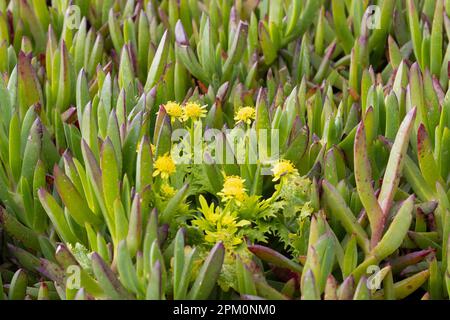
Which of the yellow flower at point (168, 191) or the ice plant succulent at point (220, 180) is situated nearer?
the ice plant succulent at point (220, 180)

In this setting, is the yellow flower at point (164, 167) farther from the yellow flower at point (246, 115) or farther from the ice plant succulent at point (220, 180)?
the yellow flower at point (246, 115)

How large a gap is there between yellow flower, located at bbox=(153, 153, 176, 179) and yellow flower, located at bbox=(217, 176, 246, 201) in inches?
3.8

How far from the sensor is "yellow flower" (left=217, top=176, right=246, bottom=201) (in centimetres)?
137

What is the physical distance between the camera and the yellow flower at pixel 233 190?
1.37 m

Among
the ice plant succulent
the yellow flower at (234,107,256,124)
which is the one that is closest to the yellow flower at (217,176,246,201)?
the ice plant succulent

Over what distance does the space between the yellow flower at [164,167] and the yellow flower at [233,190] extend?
0.10m

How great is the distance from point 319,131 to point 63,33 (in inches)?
30.0

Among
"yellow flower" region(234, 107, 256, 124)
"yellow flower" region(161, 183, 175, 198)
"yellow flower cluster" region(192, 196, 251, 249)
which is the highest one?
"yellow flower" region(234, 107, 256, 124)

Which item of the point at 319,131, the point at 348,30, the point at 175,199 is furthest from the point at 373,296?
the point at 348,30

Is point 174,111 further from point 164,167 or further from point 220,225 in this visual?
point 220,225

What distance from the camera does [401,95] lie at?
1.66 m

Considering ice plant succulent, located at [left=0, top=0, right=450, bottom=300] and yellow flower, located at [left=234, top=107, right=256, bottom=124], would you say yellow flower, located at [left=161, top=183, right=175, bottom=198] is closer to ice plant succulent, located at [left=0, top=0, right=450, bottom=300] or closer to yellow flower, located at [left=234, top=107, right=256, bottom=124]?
ice plant succulent, located at [left=0, top=0, right=450, bottom=300]

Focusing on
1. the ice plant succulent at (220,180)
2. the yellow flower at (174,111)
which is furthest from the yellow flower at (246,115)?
the yellow flower at (174,111)

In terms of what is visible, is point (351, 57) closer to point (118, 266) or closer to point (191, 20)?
point (191, 20)
